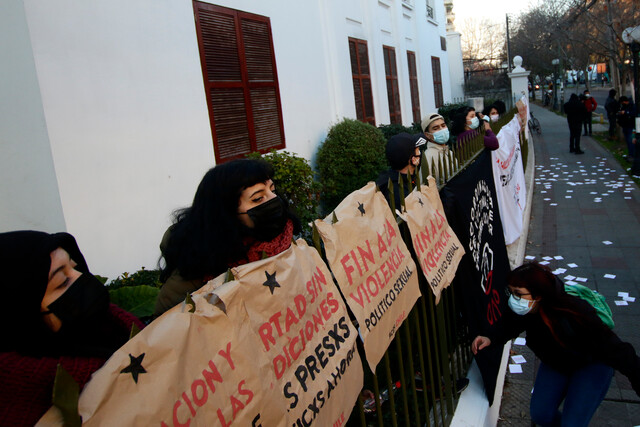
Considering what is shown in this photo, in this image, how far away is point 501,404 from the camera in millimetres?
3830

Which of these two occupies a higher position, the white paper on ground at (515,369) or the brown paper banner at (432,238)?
the brown paper banner at (432,238)

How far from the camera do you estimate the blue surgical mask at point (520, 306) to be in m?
3.17

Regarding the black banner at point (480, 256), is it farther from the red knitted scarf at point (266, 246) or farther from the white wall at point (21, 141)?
the white wall at point (21, 141)

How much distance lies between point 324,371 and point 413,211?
3.87 feet

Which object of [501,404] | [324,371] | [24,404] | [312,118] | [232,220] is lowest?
[501,404]

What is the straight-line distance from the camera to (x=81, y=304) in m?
1.58

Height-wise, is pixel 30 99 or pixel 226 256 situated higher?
pixel 30 99

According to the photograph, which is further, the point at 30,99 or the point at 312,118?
the point at 312,118

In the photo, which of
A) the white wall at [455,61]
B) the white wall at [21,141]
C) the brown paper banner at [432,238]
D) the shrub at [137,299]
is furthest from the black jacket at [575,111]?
the white wall at [21,141]

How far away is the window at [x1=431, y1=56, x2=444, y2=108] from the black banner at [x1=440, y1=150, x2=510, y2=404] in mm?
15161

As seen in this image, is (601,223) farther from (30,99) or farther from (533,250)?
(30,99)

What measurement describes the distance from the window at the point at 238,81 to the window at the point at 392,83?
6.29 metres

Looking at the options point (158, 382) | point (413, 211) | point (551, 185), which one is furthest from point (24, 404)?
point (551, 185)

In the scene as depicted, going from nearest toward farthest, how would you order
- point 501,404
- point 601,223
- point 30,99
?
point 501,404, point 30,99, point 601,223
